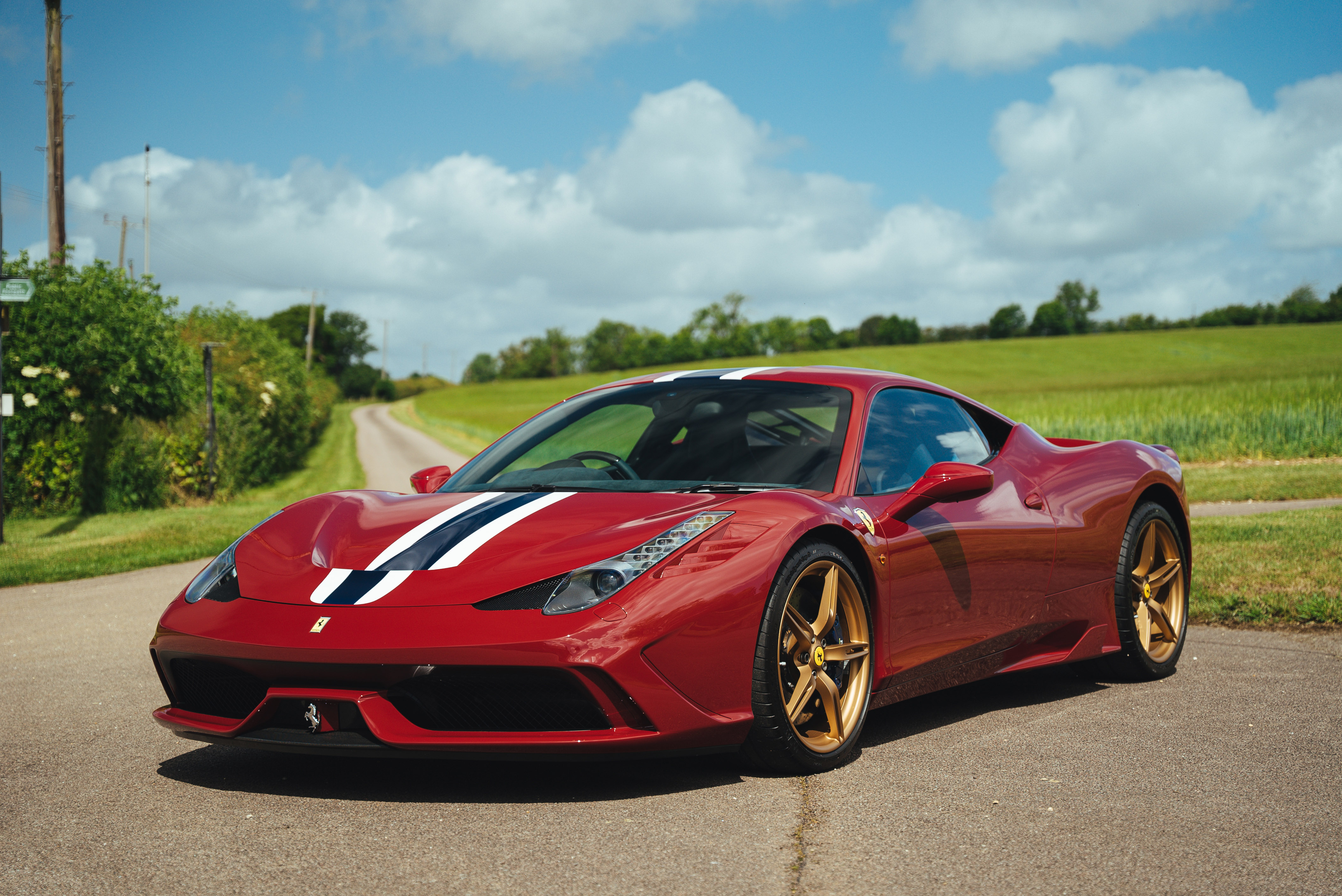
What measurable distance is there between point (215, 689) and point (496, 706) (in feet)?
3.14

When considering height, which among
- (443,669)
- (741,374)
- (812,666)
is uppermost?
(741,374)

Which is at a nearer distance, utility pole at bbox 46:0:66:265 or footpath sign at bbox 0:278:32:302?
footpath sign at bbox 0:278:32:302

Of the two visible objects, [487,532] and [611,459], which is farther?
[611,459]

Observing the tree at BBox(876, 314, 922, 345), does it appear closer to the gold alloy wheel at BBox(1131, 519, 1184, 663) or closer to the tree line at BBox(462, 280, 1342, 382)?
the tree line at BBox(462, 280, 1342, 382)

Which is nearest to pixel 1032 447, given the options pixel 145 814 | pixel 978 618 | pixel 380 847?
pixel 978 618

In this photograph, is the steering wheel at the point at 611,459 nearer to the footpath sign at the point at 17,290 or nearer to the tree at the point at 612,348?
the footpath sign at the point at 17,290

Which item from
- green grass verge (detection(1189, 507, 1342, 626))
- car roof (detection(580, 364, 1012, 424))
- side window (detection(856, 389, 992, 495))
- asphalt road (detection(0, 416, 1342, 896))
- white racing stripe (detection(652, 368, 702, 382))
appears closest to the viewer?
asphalt road (detection(0, 416, 1342, 896))

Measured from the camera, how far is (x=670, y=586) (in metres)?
3.41

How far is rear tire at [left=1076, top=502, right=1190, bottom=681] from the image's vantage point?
17.7ft

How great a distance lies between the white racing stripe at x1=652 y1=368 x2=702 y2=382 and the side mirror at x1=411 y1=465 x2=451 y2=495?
38.0 inches

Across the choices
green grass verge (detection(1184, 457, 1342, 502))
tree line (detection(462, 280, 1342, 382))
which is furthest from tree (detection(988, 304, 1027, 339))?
green grass verge (detection(1184, 457, 1342, 502))

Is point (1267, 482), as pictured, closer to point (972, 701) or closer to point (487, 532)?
point (972, 701)

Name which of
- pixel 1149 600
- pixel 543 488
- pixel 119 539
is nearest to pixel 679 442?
pixel 543 488

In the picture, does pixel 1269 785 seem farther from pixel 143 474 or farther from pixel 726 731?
pixel 143 474
